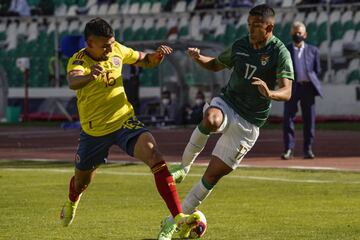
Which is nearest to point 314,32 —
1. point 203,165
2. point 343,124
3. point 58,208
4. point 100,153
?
point 343,124

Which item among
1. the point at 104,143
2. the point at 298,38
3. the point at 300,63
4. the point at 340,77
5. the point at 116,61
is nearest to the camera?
the point at 104,143

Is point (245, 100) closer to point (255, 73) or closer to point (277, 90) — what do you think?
point (255, 73)

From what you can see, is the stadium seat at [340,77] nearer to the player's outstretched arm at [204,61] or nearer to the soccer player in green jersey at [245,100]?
the player's outstretched arm at [204,61]

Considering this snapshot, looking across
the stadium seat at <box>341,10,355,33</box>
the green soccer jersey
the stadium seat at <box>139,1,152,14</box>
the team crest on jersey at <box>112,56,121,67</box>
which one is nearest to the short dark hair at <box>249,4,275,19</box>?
the green soccer jersey

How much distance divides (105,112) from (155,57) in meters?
0.96

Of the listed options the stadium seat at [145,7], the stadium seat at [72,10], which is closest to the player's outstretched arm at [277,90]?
the stadium seat at [145,7]

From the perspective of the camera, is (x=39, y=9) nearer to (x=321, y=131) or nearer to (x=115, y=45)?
(x=321, y=131)

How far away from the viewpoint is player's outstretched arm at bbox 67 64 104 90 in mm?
11180

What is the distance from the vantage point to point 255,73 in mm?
11797

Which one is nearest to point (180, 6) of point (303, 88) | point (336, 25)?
point (336, 25)

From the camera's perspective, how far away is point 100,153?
39.0 ft

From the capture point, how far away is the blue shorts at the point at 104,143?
1158 cm

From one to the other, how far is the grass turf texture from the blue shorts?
0.72 meters

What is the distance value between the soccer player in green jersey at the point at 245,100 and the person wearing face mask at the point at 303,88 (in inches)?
390
